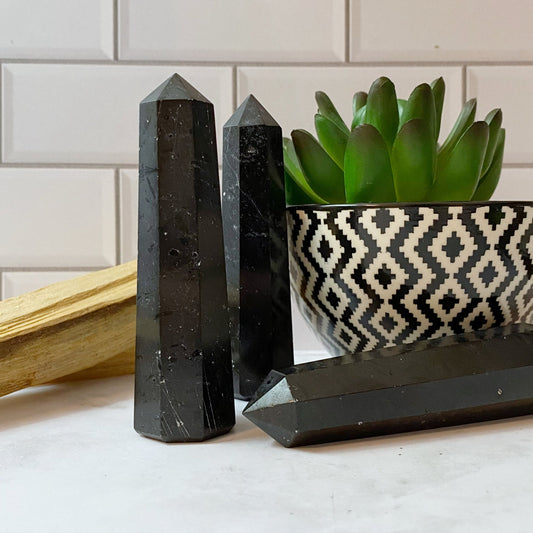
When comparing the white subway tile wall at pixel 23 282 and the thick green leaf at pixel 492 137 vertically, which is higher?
the thick green leaf at pixel 492 137

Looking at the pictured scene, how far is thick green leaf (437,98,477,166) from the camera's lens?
37cm

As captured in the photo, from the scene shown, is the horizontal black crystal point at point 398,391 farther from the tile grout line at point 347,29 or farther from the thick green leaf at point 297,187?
the tile grout line at point 347,29

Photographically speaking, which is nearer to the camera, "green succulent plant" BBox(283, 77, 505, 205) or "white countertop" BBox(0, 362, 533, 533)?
"white countertop" BBox(0, 362, 533, 533)

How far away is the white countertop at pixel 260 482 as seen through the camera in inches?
7.9

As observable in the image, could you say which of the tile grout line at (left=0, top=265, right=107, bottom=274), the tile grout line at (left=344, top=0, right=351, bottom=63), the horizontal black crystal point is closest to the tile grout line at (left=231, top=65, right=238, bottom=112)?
the tile grout line at (left=344, top=0, right=351, bottom=63)

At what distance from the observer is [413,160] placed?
13.3 inches

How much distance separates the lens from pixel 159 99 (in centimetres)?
28

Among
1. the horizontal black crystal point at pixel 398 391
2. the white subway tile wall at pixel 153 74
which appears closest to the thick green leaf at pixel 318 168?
the horizontal black crystal point at pixel 398 391

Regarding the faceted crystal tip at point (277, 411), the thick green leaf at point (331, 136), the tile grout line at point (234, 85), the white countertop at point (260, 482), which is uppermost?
the tile grout line at point (234, 85)

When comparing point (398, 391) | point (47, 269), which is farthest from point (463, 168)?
point (47, 269)

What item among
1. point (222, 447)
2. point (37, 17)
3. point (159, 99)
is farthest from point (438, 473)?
point (37, 17)

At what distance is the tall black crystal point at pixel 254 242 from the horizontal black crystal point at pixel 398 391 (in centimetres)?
6

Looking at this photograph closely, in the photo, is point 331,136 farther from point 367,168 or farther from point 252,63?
point 252,63

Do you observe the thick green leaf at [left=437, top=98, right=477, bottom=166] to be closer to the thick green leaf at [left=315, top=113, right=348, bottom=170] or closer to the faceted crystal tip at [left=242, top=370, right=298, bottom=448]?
the thick green leaf at [left=315, top=113, right=348, bottom=170]
